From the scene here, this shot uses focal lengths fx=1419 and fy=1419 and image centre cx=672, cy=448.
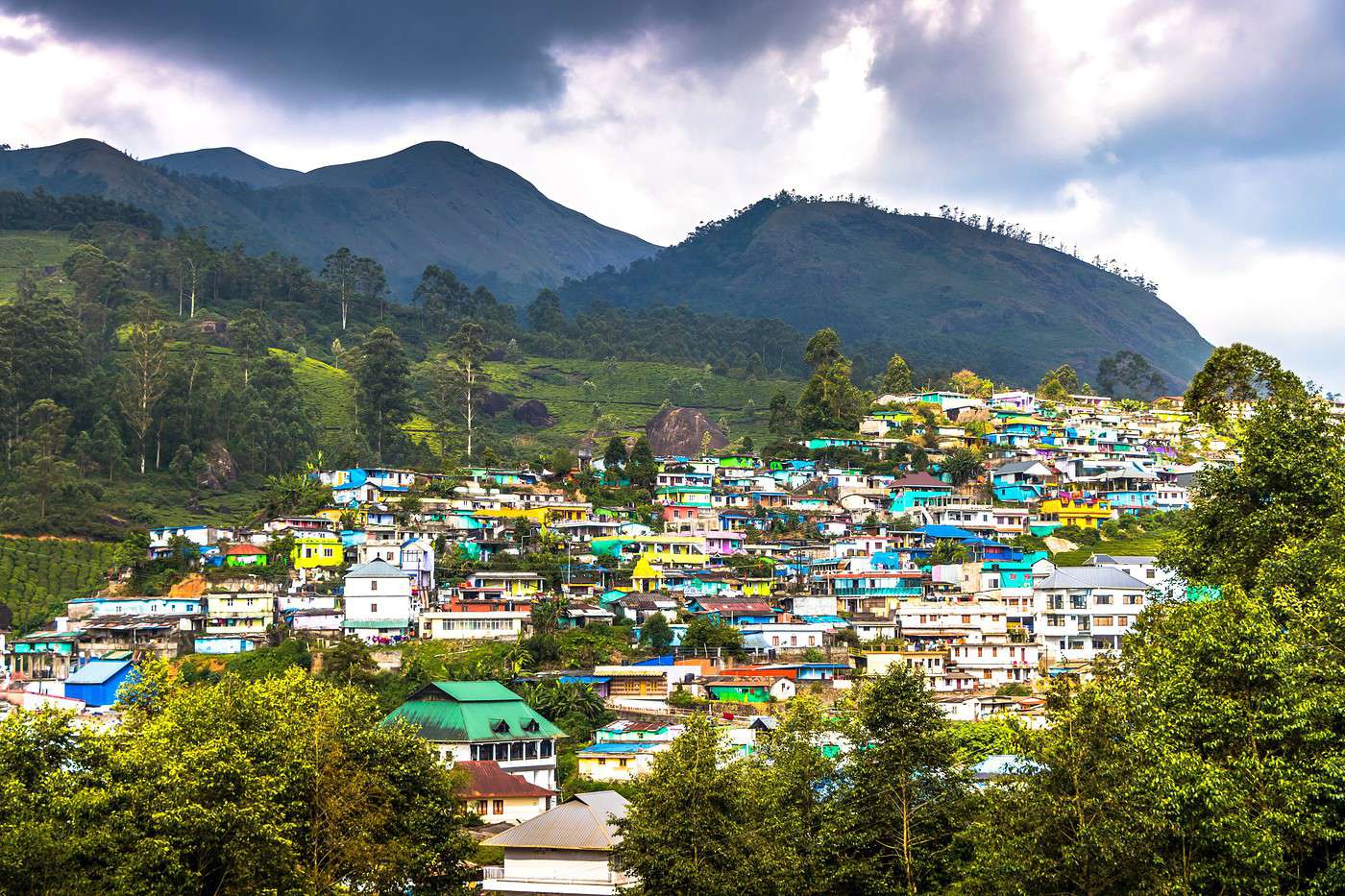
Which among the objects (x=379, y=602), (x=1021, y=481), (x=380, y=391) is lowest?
(x=379, y=602)

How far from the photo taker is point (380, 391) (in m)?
87.9

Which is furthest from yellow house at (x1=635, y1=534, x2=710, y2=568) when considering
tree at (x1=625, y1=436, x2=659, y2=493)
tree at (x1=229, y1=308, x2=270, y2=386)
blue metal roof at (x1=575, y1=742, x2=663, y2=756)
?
tree at (x1=229, y1=308, x2=270, y2=386)

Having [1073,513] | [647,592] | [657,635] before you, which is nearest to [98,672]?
[657,635]

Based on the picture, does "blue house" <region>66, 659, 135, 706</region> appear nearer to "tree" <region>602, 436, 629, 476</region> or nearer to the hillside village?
the hillside village

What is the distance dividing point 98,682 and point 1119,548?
45304 mm

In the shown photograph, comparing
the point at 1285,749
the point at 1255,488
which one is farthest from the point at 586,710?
the point at 1285,749

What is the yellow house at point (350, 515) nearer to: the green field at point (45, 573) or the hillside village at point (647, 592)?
the hillside village at point (647, 592)

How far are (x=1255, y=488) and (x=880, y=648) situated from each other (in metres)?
27.7

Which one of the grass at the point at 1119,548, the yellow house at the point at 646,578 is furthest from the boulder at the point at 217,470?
the grass at the point at 1119,548

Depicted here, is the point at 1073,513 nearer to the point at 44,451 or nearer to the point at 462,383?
the point at 462,383

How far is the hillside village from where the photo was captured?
45406 millimetres

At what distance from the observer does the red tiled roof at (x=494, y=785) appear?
3975 cm

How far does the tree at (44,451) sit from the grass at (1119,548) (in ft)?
152

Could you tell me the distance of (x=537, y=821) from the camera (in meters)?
35.5
